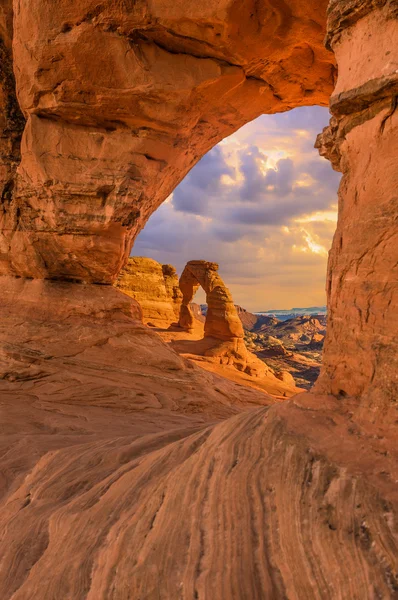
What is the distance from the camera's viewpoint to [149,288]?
24.0 metres

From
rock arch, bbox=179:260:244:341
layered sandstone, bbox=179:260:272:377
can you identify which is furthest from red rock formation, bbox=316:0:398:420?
rock arch, bbox=179:260:244:341

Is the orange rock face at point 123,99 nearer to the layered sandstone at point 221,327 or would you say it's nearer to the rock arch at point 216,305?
the layered sandstone at point 221,327

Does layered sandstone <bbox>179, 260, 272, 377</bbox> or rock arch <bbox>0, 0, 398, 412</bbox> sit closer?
rock arch <bbox>0, 0, 398, 412</bbox>

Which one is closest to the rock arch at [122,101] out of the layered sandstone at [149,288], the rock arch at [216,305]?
the rock arch at [216,305]

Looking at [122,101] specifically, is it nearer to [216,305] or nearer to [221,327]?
[221,327]

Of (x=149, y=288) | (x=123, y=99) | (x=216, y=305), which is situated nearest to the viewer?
(x=123, y=99)

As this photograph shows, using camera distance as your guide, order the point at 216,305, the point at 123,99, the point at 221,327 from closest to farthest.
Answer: the point at 123,99
the point at 221,327
the point at 216,305

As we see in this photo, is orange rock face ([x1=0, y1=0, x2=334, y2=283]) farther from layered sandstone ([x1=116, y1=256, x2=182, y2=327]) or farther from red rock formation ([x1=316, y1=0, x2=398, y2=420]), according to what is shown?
layered sandstone ([x1=116, y1=256, x2=182, y2=327])

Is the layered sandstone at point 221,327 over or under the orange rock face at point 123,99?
under

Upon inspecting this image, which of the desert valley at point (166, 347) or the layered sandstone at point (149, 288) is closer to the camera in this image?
the desert valley at point (166, 347)

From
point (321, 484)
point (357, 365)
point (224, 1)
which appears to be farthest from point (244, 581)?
point (224, 1)

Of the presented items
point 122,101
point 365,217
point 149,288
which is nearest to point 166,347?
point 122,101

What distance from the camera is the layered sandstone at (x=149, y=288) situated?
23016 millimetres

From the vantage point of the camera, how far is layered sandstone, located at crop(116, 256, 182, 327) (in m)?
23.0
